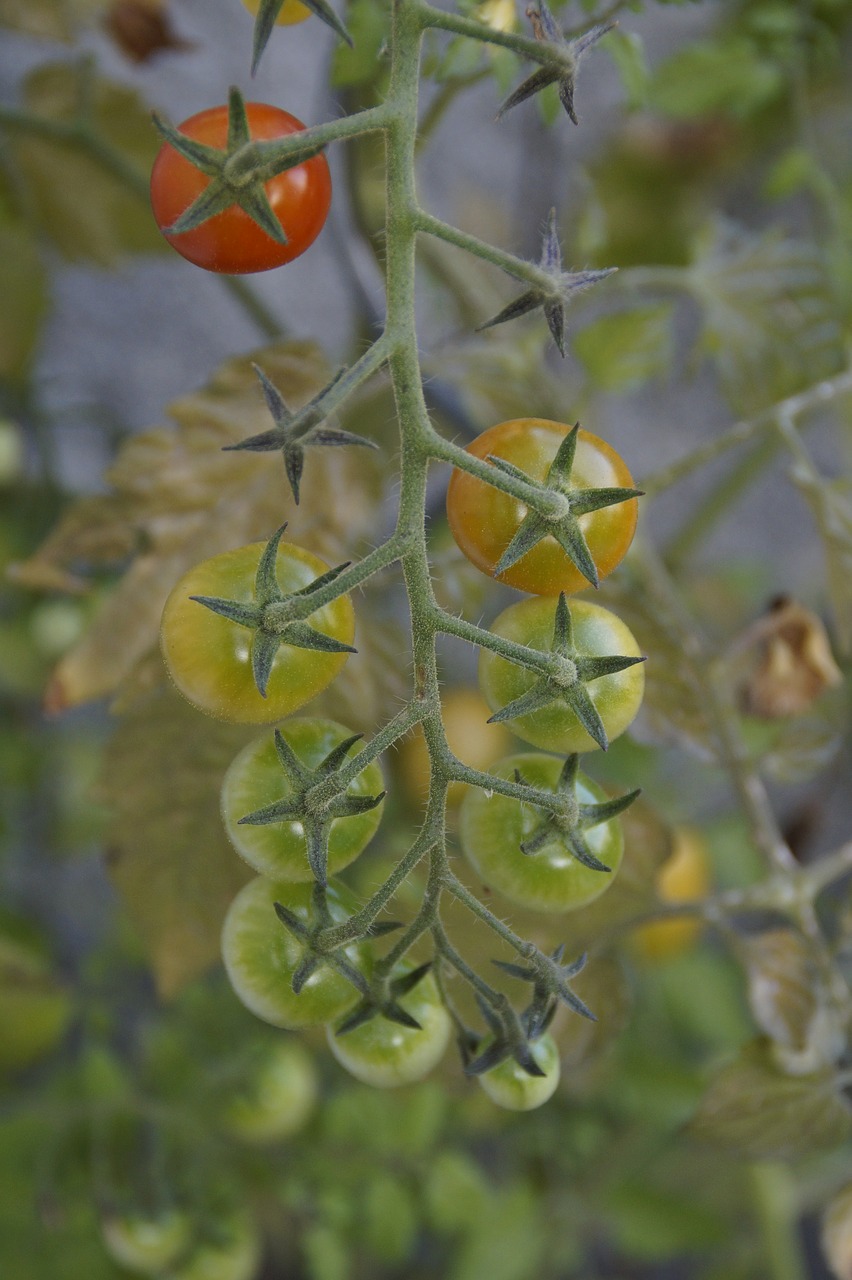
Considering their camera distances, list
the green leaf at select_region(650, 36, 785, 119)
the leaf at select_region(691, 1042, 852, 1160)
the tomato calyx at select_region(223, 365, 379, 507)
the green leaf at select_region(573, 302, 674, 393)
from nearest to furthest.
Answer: the tomato calyx at select_region(223, 365, 379, 507), the leaf at select_region(691, 1042, 852, 1160), the green leaf at select_region(573, 302, 674, 393), the green leaf at select_region(650, 36, 785, 119)

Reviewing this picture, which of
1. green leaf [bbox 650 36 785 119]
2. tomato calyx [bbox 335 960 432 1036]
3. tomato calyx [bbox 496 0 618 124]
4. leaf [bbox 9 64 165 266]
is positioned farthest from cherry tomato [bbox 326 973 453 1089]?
green leaf [bbox 650 36 785 119]

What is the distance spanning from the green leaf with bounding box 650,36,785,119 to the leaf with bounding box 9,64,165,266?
0.33 meters

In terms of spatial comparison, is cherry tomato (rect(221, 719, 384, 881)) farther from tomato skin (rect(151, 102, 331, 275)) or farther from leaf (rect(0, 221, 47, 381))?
leaf (rect(0, 221, 47, 381))

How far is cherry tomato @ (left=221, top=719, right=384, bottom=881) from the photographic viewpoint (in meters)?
0.28

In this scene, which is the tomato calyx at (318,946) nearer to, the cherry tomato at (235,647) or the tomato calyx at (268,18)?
the cherry tomato at (235,647)

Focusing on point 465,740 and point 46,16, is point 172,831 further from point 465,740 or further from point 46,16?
point 46,16

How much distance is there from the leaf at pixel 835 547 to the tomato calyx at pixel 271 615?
270mm

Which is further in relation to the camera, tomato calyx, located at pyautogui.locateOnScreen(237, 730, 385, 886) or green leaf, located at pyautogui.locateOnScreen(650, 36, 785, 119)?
green leaf, located at pyautogui.locateOnScreen(650, 36, 785, 119)

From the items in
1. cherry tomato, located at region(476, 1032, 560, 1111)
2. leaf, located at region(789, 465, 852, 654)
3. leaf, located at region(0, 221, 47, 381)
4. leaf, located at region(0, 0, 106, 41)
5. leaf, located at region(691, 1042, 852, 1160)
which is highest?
leaf, located at region(0, 0, 106, 41)

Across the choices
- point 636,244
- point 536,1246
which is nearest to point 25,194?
point 636,244

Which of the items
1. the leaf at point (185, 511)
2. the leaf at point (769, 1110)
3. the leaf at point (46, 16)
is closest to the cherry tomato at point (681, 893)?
the leaf at point (769, 1110)

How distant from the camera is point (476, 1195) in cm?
72

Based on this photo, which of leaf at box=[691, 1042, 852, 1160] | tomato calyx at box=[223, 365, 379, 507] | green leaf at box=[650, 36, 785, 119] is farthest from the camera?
green leaf at box=[650, 36, 785, 119]

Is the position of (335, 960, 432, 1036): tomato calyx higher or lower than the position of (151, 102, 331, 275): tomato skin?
lower
